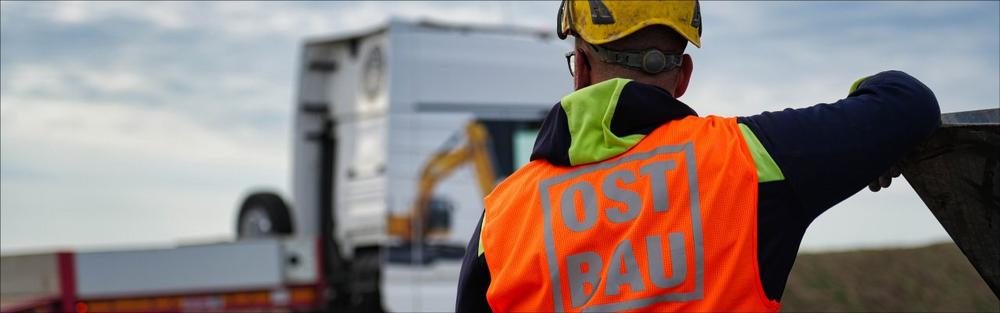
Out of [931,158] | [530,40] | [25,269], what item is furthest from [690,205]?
[25,269]

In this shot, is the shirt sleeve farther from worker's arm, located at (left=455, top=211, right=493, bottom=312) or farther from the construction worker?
worker's arm, located at (left=455, top=211, right=493, bottom=312)

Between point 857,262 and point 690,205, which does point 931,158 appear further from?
point 857,262

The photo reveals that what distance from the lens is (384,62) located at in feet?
43.1

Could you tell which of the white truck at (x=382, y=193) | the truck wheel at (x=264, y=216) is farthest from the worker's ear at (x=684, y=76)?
the truck wheel at (x=264, y=216)

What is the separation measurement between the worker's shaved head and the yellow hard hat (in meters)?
0.03

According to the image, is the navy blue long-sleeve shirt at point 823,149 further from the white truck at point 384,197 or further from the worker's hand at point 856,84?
the white truck at point 384,197

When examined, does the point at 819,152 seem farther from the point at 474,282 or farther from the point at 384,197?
the point at 384,197

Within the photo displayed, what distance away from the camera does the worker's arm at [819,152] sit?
2.44 meters

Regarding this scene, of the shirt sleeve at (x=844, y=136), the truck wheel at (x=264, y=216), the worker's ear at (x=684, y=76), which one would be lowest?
the truck wheel at (x=264, y=216)

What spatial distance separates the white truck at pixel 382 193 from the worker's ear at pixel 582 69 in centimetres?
906

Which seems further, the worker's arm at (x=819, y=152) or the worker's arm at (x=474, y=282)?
the worker's arm at (x=474, y=282)

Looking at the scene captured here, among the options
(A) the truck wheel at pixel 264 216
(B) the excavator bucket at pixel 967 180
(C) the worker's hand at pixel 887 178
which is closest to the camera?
(B) the excavator bucket at pixel 967 180

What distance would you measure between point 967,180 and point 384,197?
1040 cm

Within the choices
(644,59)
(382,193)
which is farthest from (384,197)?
(644,59)
